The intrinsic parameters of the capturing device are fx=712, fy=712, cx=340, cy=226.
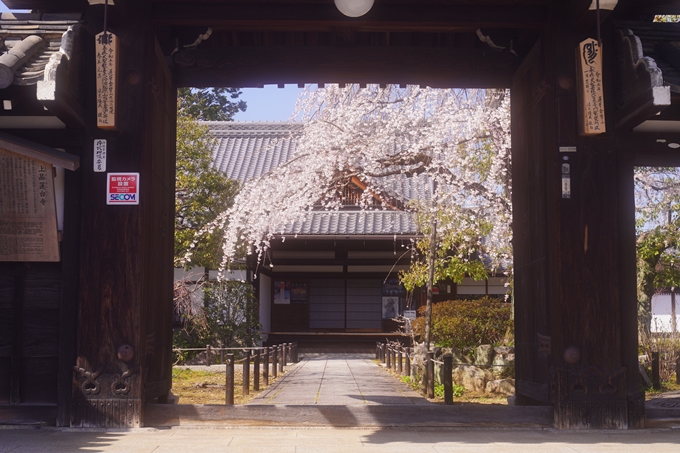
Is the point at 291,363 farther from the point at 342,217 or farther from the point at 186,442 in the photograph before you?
the point at 186,442

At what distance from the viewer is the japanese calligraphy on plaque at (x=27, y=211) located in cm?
587

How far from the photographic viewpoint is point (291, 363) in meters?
19.3

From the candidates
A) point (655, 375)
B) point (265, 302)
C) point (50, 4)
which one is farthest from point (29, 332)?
point (265, 302)

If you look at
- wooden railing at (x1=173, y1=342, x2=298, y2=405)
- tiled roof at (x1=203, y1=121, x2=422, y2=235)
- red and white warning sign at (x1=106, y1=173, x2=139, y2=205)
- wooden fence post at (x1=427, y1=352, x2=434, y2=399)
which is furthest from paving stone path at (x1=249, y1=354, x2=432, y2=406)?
tiled roof at (x1=203, y1=121, x2=422, y2=235)

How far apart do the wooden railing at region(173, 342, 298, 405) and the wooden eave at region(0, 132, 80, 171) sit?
4.51 m

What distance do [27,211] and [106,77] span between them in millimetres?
1299

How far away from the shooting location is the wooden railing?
9648 mm

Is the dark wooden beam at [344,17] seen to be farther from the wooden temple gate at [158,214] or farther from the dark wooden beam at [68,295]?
the dark wooden beam at [68,295]

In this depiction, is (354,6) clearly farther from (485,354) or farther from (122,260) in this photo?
(485,354)

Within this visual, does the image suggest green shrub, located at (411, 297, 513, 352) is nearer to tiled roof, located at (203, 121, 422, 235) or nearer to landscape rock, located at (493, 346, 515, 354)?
landscape rock, located at (493, 346, 515, 354)

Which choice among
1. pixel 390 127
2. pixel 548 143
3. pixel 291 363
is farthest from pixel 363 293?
pixel 548 143

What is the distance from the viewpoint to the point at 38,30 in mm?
6109

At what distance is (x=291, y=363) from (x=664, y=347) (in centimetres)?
995

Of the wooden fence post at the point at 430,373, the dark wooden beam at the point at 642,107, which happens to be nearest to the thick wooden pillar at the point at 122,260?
the dark wooden beam at the point at 642,107
